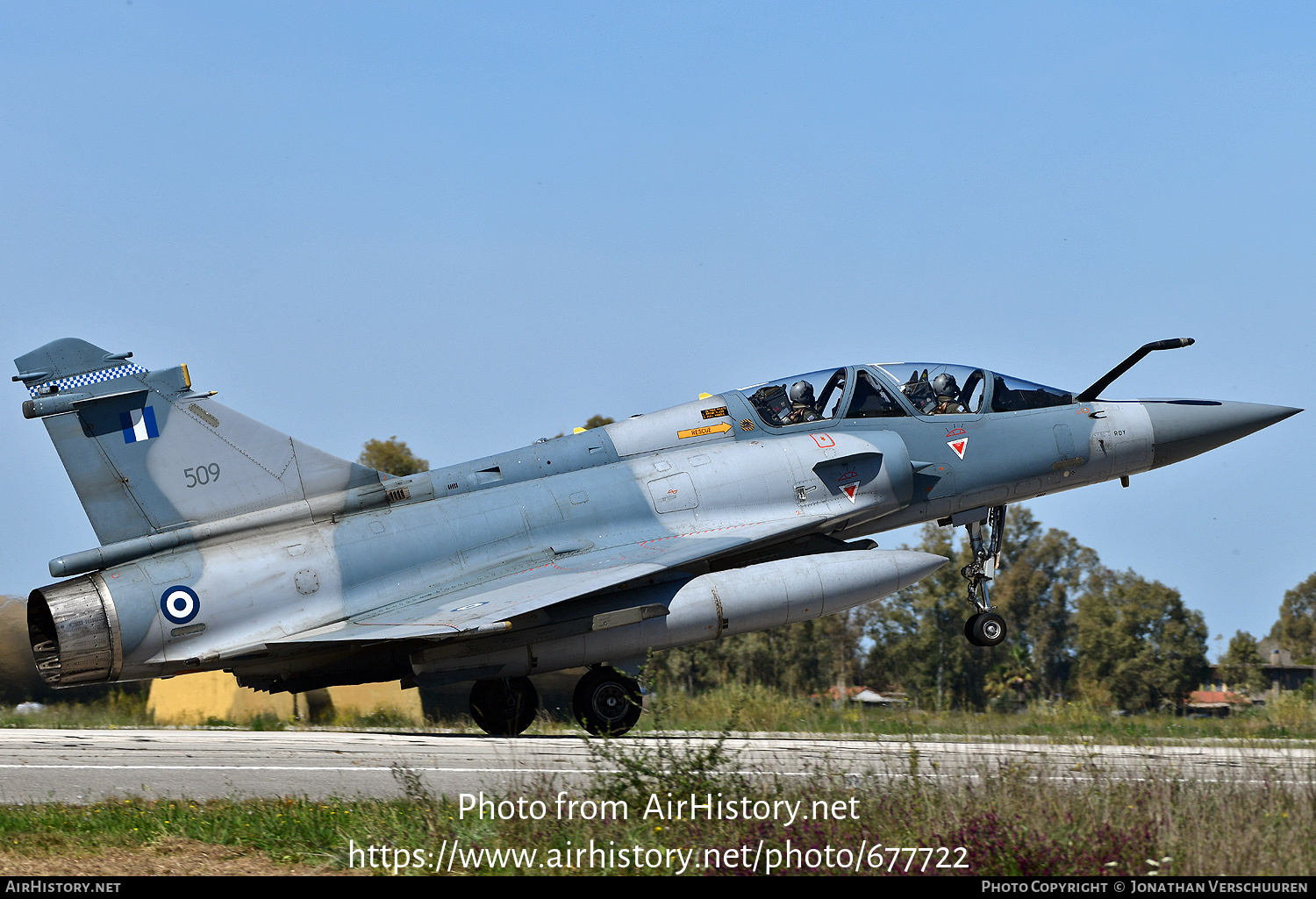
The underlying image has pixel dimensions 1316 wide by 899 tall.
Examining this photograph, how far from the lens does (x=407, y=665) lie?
12602 millimetres

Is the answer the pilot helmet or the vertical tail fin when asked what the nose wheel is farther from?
the vertical tail fin

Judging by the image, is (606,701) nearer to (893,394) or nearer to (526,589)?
(526,589)

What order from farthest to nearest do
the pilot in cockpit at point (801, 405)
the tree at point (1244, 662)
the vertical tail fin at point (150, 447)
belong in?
the tree at point (1244, 662)
the pilot in cockpit at point (801, 405)
the vertical tail fin at point (150, 447)

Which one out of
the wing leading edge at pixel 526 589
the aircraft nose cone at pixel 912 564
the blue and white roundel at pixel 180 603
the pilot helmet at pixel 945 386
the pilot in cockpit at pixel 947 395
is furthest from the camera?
the pilot helmet at pixel 945 386

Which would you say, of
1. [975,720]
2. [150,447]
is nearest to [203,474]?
[150,447]

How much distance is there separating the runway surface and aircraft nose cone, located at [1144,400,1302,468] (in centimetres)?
454

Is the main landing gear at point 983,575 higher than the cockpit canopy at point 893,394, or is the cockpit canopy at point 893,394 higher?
the cockpit canopy at point 893,394

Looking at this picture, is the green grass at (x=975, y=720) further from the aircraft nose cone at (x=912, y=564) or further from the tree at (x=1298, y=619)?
the tree at (x=1298, y=619)

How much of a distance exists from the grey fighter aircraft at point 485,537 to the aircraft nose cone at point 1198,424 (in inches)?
93.8

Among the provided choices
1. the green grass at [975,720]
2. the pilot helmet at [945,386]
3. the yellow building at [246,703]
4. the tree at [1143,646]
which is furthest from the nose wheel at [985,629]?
the tree at [1143,646]

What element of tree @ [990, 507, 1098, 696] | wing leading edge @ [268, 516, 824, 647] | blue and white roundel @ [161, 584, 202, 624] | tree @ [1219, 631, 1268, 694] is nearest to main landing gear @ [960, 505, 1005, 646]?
wing leading edge @ [268, 516, 824, 647]

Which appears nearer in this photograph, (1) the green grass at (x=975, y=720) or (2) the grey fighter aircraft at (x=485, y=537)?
(2) the grey fighter aircraft at (x=485, y=537)

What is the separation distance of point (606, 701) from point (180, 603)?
4.41 meters

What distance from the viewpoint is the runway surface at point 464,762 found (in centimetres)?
895
